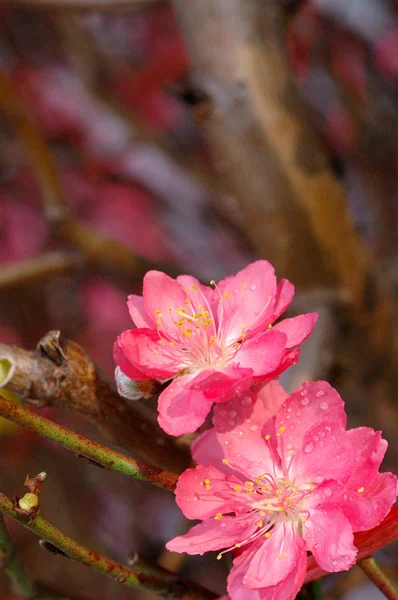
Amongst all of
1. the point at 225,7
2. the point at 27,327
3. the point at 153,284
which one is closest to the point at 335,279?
the point at 225,7

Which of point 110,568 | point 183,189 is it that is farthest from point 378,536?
point 183,189

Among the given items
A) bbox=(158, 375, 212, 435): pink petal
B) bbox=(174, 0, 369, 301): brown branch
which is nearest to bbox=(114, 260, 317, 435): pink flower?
bbox=(158, 375, 212, 435): pink petal

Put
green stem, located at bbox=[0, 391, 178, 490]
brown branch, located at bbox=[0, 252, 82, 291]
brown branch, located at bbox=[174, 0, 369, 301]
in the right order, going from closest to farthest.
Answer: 1. green stem, located at bbox=[0, 391, 178, 490]
2. brown branch, located at bbox=[174, 0, 369, 301]
3. brown branch, located at bbox=[0, 252, 82, 291]

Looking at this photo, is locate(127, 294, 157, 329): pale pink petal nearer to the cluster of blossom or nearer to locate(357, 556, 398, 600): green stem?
the cluster of blossom

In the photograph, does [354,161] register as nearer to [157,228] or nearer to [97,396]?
[157,228]

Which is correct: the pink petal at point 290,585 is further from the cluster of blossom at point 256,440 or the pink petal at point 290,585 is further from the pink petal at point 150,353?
the pink petal at point 150,353

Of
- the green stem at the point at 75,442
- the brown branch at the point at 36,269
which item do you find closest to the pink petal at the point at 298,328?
the green stem at the point at 75,442

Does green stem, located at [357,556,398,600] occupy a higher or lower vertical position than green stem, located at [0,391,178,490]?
lower
